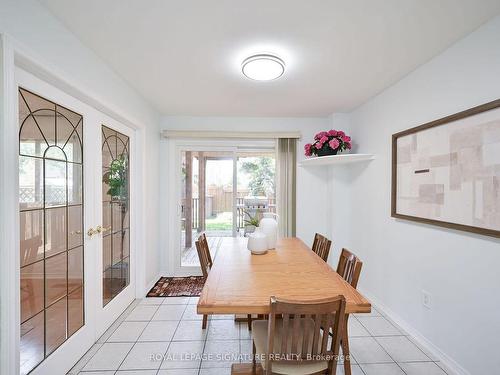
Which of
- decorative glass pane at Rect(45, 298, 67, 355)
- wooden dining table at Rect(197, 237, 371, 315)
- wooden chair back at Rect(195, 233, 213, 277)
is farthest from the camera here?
wooden chair back at Rect(195, 233, 213, 277)

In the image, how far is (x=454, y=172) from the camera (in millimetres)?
1840

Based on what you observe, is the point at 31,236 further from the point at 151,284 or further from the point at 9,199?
the point at 151,284

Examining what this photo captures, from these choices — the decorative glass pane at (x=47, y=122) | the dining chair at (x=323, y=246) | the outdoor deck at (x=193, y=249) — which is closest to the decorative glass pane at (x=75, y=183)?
the decorative glass pane at (x=47, y=122)

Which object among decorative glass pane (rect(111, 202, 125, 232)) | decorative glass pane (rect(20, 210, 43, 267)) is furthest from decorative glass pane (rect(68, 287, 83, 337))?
decorative glass pane (rect(111, 202, 125, 232))

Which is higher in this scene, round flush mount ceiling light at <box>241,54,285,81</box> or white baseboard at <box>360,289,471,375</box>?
round flush mount ceiling light at <box>241,54,285,81</box>

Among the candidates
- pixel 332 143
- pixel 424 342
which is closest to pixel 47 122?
pixel 332 143

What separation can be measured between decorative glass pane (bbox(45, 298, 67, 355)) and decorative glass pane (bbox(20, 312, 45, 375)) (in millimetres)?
47

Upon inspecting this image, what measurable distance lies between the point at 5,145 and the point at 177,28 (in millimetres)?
1226

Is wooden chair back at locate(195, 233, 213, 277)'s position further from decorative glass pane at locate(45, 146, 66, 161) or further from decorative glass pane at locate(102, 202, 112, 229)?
decorative glass pane at locate(45, 146, 66, 161)

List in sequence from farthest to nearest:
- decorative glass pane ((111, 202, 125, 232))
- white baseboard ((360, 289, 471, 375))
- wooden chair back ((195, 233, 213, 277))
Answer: decorative glass pane ((111, 202, 125, 232)), wooden chair back ((195, 233, 213, 277)), white baseboard ((360, 289, 471, 375))

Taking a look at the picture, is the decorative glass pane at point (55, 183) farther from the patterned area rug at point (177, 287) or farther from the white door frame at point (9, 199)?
the patterned area rug at point (177, 287)

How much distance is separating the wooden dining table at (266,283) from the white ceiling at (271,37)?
1711mm

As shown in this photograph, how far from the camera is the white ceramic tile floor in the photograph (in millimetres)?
1871

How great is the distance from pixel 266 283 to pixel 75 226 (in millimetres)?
1557
